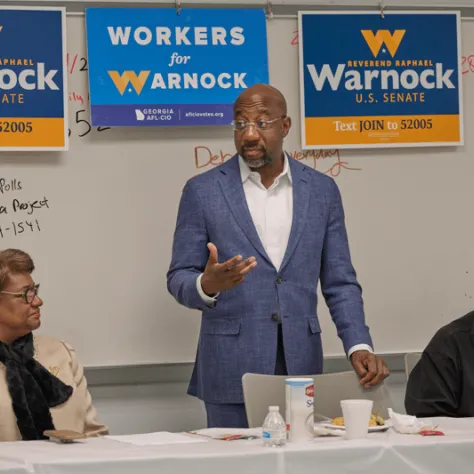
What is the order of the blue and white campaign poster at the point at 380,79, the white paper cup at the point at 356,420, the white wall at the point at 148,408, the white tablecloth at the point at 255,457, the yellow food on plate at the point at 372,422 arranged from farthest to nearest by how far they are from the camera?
the blue and white campaign poster at the point at 380,79, the white wall at the point at 148,408, the yellow food on plate at the point at 372,422, the white paper cup at the point at 356,420, the white tablecloth at the point at 255,457

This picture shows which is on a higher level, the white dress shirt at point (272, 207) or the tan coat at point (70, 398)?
the white dress shirt at point (272, 207)

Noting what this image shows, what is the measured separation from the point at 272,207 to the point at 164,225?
2.28ft

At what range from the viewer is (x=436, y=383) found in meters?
3.06

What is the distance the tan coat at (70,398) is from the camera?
10.3 feet

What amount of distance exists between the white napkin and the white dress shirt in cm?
93

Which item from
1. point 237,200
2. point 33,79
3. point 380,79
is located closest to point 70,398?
point 237,200

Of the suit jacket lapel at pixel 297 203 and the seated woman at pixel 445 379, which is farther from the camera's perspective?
the suit jacket lapel at pixel 297 203

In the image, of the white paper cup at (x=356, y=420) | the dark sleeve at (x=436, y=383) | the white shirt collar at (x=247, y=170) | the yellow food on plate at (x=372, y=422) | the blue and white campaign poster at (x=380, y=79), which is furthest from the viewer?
the blue and white campaign poster at (x=380, y=79)

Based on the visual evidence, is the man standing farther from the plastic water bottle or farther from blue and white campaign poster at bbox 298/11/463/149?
the plastic water bottle

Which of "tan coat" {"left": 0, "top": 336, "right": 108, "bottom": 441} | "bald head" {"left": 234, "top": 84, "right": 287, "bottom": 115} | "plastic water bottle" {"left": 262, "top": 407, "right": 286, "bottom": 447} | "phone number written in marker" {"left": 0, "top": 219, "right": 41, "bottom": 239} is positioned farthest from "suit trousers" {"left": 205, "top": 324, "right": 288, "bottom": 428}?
"phone number written in marker" {"left": 0, "top": 219, "right": 41, "bottom": 239}

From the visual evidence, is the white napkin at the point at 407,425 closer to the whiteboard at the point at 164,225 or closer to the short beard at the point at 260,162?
the short beard at the point at 260,162

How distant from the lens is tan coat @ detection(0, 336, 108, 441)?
3.15 metres

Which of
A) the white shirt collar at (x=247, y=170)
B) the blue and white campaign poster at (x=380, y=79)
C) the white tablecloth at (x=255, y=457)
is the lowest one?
the white tablecloth at (x=255, y=457)

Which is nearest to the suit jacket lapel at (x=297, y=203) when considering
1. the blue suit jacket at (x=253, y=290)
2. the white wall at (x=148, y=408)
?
the blue suit jacket at (x=253, y=290)
